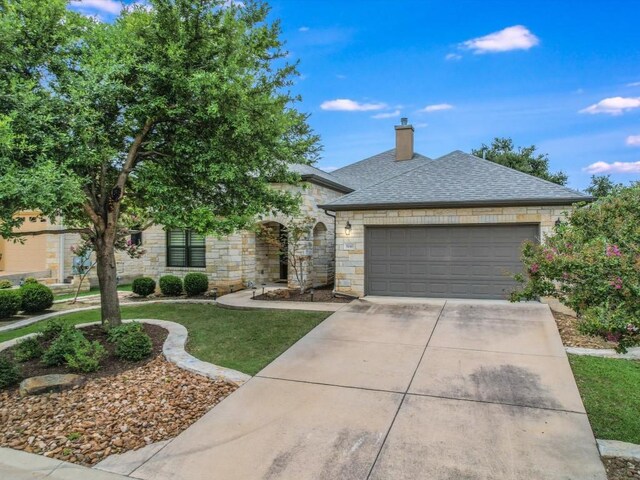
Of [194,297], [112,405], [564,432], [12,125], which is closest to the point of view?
[564,432]

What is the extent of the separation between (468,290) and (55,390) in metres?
9.55

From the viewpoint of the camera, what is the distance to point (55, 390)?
16.5 ft

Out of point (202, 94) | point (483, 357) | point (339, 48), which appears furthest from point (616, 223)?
point (339, 48)

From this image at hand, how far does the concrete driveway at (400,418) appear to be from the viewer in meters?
3.48

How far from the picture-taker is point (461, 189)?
1111cm

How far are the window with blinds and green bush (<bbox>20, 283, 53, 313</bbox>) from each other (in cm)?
421

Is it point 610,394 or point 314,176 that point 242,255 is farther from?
point 610,394

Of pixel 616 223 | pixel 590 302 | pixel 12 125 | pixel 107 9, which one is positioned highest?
pixel 107 9

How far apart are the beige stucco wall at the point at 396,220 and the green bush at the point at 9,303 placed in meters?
8.57

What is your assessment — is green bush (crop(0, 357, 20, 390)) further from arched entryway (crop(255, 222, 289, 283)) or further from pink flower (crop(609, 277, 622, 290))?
arched entryway (crop(255, 222, 289, 283))

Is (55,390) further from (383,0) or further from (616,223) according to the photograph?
(383,0)

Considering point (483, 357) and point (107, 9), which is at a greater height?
point (107, 9)

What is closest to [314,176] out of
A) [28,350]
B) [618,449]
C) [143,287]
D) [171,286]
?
[171,286]

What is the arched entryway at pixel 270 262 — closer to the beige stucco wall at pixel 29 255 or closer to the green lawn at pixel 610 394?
the beige stucco wall at pixel 29 255
